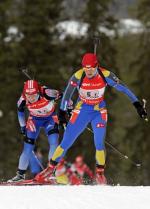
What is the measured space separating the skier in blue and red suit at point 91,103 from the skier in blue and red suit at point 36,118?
3.23 ft

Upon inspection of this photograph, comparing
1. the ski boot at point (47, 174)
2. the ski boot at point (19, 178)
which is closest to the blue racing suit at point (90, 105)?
the ski boot at point (47, 174)

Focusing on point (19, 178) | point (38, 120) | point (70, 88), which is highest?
point (70, 88)

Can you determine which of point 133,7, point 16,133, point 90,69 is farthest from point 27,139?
point 133,7

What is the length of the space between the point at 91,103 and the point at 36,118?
1.65 meters

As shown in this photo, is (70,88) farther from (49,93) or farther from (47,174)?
(47,174)

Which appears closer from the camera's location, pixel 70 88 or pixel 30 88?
pixel 70 88

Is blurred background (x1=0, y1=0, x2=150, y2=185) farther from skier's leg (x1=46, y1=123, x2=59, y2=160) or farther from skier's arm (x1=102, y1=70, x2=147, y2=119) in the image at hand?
skier's arm (x1=102, y1=70, x2=147, y2=119)

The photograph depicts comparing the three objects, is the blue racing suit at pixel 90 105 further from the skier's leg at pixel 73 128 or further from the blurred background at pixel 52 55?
the blurred background at pixel 52 55

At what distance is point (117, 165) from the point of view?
31.7 metres

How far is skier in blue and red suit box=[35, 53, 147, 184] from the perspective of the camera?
31.8 feet
